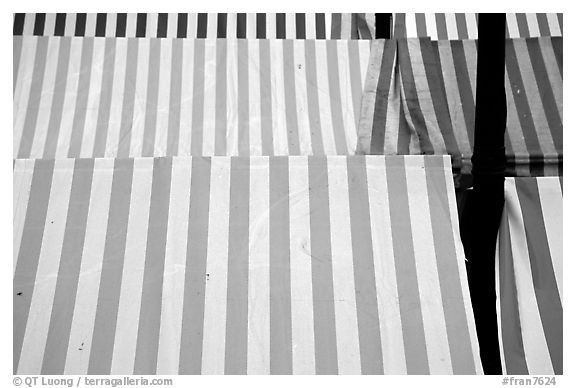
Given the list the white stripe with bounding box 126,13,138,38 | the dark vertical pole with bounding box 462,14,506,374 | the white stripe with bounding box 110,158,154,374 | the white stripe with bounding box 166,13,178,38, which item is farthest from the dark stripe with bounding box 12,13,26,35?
the dark vertical pole with bounding box 462,14,506,374

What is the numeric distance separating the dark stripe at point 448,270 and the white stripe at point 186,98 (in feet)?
6.63

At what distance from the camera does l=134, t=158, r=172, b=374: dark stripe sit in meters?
3.30

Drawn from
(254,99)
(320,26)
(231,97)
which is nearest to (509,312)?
(254,99)

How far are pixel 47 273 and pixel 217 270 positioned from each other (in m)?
1.02

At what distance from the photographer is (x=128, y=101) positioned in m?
4.98

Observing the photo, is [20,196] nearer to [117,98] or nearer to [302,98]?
[117,98]

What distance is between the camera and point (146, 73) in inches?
202

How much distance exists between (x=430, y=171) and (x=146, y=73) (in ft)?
8.82

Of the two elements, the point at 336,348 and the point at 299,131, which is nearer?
the point at 336,348

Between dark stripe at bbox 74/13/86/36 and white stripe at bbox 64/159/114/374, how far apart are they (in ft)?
12.3

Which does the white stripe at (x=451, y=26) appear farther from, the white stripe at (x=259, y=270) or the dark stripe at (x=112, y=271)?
the dark stripe at (x=112, y=271)

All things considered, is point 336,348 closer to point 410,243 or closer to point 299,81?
point 410,243

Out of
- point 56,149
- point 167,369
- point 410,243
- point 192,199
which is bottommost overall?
point 167,369

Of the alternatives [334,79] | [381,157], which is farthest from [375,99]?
[381,157]
